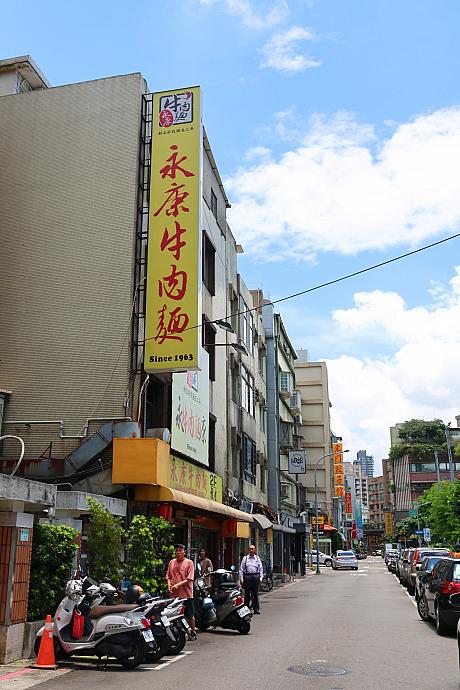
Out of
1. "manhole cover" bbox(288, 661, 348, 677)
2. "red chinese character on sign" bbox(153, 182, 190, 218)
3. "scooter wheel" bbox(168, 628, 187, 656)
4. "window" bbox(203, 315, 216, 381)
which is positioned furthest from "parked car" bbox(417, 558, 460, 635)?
"window" bbox(203, 315, 216, 381)

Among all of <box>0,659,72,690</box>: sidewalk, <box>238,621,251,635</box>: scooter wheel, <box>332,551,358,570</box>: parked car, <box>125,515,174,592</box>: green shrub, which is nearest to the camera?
<box>0,659,72,690</box>: sidewalk

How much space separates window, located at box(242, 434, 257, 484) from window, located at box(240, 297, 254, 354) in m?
4.85

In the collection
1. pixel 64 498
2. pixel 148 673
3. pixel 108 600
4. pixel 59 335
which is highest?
pixel 59 335

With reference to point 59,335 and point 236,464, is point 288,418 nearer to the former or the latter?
point 236,464

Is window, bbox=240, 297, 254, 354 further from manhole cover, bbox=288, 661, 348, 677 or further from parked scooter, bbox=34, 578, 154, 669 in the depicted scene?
manhole cover, bbox=288, 661, 348, 677

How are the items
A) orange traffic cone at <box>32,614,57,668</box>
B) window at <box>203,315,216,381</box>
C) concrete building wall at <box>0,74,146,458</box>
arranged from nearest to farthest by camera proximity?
orange traffic cone at <box>32,614,57,668</box> → concrete building wall at <box>0,74,146,458</box> → window at <box>203,315,216,381</box>

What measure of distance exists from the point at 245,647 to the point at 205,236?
55.8 ft

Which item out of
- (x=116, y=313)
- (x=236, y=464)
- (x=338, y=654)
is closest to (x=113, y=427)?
(x=116, y=313)

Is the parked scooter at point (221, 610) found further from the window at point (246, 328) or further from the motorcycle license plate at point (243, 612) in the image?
the window at point (246, 328)

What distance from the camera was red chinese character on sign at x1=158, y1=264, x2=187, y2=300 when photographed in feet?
60.6

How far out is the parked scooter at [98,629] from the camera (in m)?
10.1

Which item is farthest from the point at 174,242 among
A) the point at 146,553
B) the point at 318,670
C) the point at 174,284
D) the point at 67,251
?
the point at 318,670

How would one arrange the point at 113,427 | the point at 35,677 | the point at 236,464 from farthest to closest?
the point at 236,464, the point at 113,427, the point at 35,677

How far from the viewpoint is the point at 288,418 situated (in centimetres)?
5853
